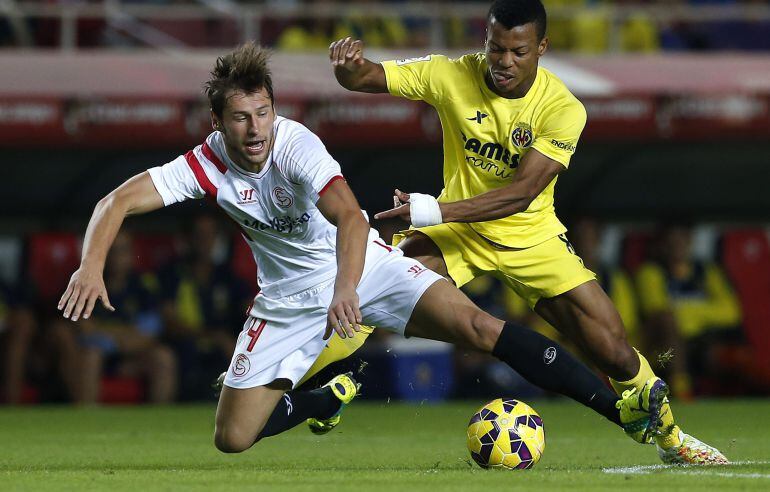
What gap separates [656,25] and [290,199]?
7948mm

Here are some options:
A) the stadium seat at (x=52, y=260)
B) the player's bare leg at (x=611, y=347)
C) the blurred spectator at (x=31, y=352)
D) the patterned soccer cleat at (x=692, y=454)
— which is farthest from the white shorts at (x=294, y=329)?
the stadium seat at (x=52, y=260)

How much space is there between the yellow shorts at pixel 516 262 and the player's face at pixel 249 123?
1152 mm

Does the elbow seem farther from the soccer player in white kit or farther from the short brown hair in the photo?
the short brown hair

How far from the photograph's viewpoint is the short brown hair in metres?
6.09

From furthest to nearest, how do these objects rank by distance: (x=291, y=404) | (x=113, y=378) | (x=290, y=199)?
(x=113, y=378)
(x=291, y=404)
(x=290, y=199)

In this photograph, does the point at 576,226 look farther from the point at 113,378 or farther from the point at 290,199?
the point at 290,199

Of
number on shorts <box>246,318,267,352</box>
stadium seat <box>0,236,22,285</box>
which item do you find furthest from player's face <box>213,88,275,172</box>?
stadium seat <box>0,236,22,285</box>

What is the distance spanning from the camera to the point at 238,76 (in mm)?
6086

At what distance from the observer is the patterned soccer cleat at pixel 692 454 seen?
6383 millimetres

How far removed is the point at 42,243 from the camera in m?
12.5

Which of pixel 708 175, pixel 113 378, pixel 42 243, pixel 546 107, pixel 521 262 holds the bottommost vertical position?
pixel 113 378

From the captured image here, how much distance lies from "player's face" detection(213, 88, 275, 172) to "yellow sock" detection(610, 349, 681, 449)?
195 cm

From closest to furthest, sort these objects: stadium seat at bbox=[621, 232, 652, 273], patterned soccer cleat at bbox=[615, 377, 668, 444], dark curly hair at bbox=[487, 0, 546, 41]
Result: patterned soccer cleat at bbox=[615, 377, 668, 444], dark curly hair at bbox=[487, 0, 546, 41], stadium seat at bbox=[621, 232, 652, 273]

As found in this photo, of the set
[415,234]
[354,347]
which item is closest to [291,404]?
[354,347]
